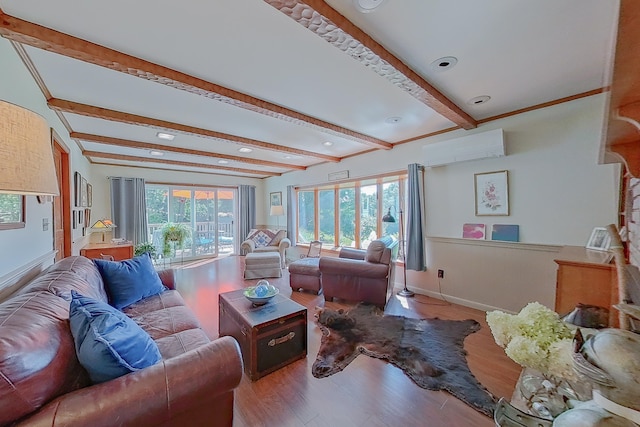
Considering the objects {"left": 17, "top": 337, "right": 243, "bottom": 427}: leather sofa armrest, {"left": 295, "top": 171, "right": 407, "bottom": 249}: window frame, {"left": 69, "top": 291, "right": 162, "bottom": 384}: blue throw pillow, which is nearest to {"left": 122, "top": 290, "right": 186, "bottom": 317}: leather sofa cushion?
{"left": 69, "top": 291, "right": 162, "bottom": 384}: blue throw pillow

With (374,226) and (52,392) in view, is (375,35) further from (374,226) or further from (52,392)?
(374,226)

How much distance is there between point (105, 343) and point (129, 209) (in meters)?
5.52

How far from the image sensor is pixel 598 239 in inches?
89.4

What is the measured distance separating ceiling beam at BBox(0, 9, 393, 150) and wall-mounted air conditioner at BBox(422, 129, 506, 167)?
1.91 m

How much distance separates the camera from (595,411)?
18.1 inches

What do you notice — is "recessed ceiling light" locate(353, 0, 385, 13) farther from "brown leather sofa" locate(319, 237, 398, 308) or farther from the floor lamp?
the floor lamp

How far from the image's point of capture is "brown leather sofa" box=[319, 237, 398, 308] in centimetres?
320

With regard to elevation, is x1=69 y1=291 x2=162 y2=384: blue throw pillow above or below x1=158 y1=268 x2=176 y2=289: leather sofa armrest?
above

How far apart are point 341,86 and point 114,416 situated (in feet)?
8.11

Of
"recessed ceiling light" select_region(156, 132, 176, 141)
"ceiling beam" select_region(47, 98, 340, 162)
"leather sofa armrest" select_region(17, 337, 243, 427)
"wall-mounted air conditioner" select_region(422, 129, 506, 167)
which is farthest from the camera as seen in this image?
"recessed ceiling light" select_region(156, 132, 176, 141)

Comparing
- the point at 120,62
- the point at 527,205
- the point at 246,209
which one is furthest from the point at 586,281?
the point at 246,209

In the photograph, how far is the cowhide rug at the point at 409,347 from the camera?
1829 millimetres

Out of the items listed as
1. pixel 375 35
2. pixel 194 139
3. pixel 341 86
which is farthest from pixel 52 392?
pixel 194 139

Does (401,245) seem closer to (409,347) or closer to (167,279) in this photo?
(409,347)
